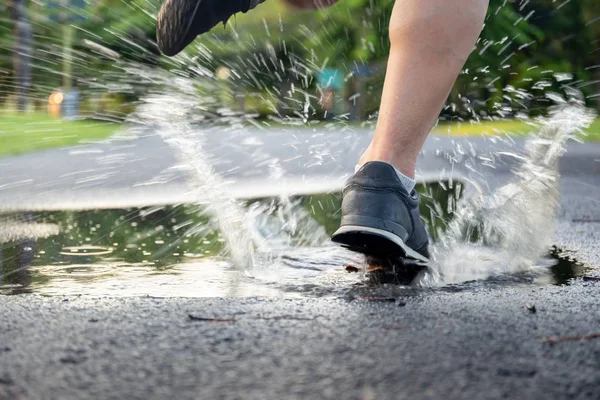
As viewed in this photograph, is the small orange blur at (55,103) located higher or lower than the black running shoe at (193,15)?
higher

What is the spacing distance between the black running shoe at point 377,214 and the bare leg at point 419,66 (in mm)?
75

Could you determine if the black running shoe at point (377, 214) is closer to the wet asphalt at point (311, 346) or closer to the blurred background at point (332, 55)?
the wet asphalt at point (311, 346)

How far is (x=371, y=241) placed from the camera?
2402 mm

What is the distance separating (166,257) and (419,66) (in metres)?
1.04

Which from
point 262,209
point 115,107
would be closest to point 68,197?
point 262,209

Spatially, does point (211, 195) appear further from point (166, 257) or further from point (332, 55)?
point (332, 55)

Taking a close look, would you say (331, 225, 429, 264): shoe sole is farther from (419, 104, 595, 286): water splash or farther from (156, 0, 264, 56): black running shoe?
(156, 0, 264, 56): black running shoe

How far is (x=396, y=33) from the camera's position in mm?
2537

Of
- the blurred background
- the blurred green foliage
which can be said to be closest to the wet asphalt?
the blurred background

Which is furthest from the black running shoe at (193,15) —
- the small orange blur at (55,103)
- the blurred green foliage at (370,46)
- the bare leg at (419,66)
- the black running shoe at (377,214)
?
the small orange blur at (55,103)

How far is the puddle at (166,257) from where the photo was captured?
2.35 metres

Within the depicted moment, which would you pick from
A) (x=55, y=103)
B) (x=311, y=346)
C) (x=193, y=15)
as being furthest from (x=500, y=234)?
(x=55, y=103)

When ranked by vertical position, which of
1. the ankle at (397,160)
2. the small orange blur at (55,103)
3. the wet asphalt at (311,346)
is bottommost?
the wet asphalt at (311,346)

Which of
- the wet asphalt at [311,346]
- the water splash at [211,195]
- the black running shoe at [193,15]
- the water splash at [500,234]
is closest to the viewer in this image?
the wet asphalt at [311,346]
